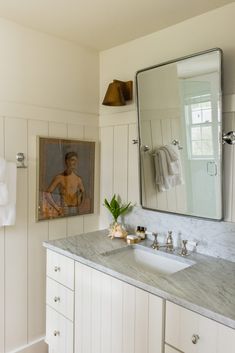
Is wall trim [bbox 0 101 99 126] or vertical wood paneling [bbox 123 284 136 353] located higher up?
wall trim [bbox 0 101 99 126]

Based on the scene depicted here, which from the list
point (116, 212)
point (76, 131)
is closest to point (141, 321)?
point (116, 212)

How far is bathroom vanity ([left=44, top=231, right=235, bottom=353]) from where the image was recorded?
1137 mm

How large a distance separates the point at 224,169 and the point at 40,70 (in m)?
1.29

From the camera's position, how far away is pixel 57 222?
209 centimetres

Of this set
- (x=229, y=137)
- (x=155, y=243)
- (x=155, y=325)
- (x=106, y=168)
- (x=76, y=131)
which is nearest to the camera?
(x=155, y=325)

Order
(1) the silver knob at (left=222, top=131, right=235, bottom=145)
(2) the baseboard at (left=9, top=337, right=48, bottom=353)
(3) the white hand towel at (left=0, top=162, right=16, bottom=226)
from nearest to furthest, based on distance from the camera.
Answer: (1) the silver knob at (left=222, top=131, right=235, bottom=145) → (3) the white hand towel at (left=0, top=162, right=16, bottom=226) → (2) the baseboard at (left=9, top=337, right=48, bottom=353)

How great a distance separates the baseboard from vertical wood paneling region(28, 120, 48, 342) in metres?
0.03

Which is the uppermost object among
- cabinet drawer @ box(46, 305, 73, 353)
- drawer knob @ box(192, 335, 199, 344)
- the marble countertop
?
the marble countertop

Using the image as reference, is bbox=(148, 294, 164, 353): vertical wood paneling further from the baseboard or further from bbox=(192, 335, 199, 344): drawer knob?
the baseboard

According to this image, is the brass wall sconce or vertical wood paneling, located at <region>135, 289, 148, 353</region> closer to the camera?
vertical wood paneling, located at <region>135, 289, 148, 353</region>

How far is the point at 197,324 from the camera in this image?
1.13 m

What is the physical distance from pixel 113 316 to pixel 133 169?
3.17 ft

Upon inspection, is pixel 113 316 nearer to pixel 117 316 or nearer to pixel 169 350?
pixel 117 316

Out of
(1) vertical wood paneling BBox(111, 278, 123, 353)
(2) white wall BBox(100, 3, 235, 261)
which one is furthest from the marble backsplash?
(1) vertical wood paneling BBox(111, 278, 123, 353)
